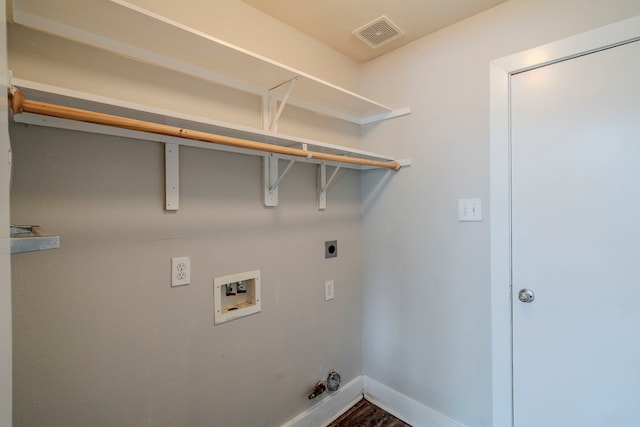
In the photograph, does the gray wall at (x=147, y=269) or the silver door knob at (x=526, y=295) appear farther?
the silver door knob at (x=526, y=295)

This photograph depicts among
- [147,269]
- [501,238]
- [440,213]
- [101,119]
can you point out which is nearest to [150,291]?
[147,269]

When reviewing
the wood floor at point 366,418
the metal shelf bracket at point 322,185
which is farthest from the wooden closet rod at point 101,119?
the wood floor at point 366,418

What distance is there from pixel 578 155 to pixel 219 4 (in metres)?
1.78

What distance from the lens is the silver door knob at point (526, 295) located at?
4.61 feet

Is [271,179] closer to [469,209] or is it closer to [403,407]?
[469,209]

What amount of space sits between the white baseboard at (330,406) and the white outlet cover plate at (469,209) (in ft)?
4.42

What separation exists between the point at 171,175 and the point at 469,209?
1.49m

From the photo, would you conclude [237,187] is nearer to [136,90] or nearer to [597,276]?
[136,90]

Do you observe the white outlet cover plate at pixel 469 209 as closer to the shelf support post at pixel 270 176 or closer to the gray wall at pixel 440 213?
the gray wall at pixel 440 213

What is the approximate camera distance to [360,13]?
1.53 metres

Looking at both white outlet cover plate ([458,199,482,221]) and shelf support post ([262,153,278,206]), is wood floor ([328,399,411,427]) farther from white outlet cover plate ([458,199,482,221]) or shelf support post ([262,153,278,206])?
shelf support post ([262,153,278,206])

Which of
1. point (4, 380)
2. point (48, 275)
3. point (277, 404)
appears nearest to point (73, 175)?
point (48, 275)

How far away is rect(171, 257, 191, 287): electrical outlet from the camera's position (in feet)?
4.01

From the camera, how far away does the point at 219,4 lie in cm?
136
